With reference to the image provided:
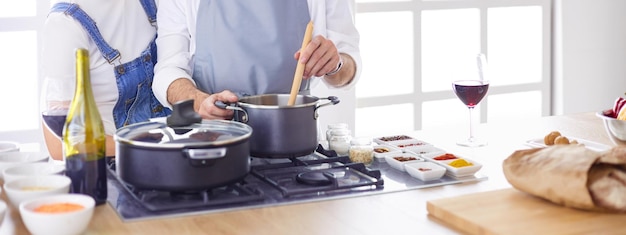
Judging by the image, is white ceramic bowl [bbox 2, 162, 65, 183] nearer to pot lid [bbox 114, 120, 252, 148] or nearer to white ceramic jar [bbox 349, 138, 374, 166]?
pot lid [bbox 114, 120, 252, 148]

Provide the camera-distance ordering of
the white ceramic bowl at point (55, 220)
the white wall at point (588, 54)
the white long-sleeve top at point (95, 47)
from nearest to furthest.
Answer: the white ceramic bowl at point (55, 220)
the white long-sleeve top at point (95, 47)
the white wall at point (588, 54)

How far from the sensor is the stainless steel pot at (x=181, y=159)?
1713 mm

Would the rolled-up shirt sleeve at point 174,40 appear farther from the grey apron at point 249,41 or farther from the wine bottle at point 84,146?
the wine bottle at point 84,146

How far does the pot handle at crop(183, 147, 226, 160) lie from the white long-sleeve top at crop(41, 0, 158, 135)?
920 millimetres

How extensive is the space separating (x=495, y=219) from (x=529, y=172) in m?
0.18

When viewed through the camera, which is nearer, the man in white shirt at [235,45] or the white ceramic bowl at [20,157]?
the white ceramic bowl at [20,157]

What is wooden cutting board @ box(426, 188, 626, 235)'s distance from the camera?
1.57 m

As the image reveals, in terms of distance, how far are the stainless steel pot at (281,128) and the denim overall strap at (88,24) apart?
72cm

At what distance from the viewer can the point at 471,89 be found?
2.34 meters

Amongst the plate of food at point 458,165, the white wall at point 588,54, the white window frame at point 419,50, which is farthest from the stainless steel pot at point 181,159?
the white wall at point 588,54

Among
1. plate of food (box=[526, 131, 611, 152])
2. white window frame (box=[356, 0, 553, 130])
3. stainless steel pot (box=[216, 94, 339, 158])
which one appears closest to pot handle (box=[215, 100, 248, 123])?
stainless steel pot (box=[216, 94, 339, 158])

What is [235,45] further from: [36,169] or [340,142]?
[36,169]

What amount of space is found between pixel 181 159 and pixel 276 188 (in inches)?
10.2

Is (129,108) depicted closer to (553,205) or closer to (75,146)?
(75,146)
